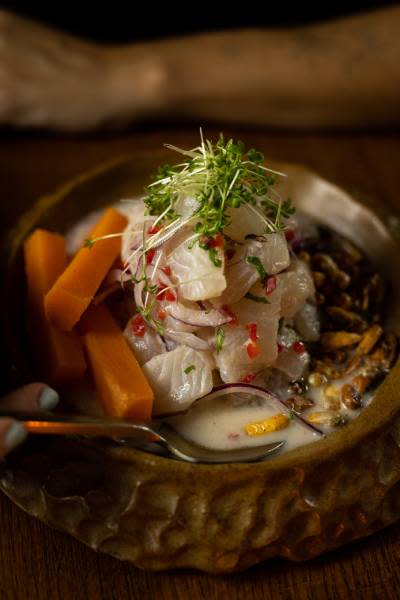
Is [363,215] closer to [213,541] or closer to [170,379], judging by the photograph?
[170,379]

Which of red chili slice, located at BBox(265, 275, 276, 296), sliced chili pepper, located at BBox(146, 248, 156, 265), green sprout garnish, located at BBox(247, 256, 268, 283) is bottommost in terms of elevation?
red chili slice, located at BBox(265, 275, 276, 296)

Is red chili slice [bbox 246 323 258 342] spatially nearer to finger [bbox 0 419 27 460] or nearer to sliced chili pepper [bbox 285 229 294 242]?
sliced chili pepper [bbox 285 229 294 242]

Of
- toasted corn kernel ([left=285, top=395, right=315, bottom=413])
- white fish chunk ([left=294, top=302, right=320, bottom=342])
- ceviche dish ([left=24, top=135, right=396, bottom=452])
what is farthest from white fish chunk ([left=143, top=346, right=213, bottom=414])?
white fish chunk ([left=294, top=302, right=320, bottom=342])

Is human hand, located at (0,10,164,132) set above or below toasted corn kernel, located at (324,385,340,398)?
above

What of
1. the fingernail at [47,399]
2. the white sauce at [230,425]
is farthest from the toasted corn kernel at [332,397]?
the fingernail at [47,399]

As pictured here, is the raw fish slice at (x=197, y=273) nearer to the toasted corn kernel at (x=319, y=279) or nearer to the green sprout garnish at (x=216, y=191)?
the green sprout garnish at (x=216, y=191)

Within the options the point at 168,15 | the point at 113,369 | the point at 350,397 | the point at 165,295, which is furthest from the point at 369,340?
the point at 168,15

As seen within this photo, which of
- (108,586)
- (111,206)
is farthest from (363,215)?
(108,586)
